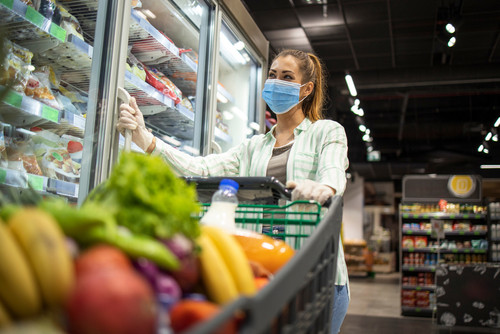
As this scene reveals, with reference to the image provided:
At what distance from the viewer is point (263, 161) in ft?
6.18

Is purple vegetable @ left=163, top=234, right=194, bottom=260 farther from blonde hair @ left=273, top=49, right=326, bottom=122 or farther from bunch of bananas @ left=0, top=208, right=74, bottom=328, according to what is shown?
blonde hair @ left=273, top=49, right=326, bottom=122

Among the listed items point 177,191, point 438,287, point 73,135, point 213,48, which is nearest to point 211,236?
point 177,191

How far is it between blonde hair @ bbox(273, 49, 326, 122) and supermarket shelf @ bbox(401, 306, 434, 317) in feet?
25.6

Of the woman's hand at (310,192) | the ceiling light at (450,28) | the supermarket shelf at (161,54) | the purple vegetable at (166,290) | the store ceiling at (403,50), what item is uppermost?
the store ceiling at (403,50)

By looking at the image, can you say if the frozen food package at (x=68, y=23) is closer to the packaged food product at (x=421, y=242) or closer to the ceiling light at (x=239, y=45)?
the ceiling light at (x=239, y=45)

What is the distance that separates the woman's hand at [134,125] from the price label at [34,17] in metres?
0.44

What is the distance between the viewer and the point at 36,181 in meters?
1.96

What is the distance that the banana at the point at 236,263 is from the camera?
28.2 inches

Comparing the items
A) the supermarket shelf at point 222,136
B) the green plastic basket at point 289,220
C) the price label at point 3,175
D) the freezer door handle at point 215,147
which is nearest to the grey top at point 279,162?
the green plastic basket at point 289,220

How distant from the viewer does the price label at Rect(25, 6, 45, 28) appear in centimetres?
194

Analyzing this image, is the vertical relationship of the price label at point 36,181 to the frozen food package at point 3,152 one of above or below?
below

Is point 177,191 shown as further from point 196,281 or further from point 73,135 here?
point 73,135

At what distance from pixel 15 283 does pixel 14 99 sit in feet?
5.09

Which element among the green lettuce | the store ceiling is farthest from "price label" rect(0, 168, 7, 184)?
the store ceiling
